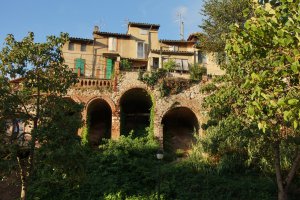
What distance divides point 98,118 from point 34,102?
16.0m

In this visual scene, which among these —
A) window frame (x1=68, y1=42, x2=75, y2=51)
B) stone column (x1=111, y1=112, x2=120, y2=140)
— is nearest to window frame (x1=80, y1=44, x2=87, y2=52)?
window frame (x1=68, y1=42, x2=75, y2=51)

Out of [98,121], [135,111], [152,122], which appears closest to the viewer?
[152,122]

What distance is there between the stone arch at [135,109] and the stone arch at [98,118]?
1.17 m

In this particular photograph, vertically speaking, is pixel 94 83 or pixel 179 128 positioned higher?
pixel 94 83

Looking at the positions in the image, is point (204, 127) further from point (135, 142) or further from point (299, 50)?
point (299, 50)

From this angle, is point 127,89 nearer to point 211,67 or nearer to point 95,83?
point 95,83

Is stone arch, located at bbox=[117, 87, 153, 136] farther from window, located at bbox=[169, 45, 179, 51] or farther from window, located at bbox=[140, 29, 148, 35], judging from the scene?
window, located at bbox=[140, 29, 148, 35]

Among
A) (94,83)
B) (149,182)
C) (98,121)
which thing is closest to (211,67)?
(98,121)

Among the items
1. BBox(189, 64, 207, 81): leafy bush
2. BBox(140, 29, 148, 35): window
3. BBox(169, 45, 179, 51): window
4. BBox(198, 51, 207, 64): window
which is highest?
BBox(140, 29, 148, 35): window

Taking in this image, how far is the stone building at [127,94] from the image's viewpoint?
29672mm

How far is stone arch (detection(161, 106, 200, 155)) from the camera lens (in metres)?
29.7

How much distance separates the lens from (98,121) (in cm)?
3262

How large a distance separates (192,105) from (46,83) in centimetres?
1537

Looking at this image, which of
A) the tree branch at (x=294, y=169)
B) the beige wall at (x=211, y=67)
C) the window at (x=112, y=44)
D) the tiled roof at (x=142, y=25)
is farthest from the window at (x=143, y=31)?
the tree branch at (x=294, y=169)
